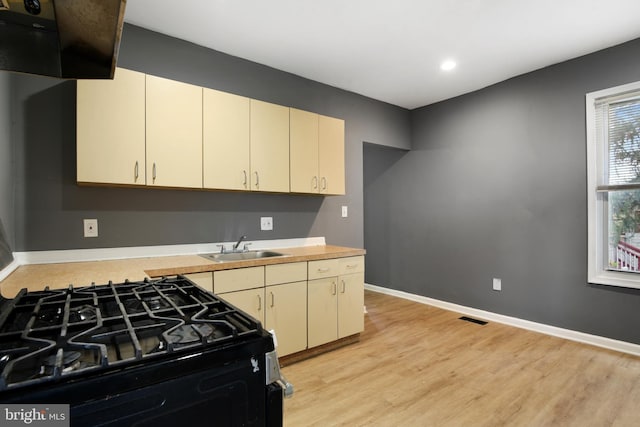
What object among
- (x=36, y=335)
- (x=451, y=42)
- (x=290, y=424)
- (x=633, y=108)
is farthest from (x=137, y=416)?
(x=633, y=108)

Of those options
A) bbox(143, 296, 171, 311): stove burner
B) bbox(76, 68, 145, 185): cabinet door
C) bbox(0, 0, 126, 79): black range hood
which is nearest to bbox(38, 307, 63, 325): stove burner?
bbox(143, 296, 171, 311): stove burner

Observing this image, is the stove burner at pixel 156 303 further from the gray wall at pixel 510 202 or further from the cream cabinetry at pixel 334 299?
the gray wall at pixel 510 202

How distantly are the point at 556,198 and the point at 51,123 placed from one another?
428cm

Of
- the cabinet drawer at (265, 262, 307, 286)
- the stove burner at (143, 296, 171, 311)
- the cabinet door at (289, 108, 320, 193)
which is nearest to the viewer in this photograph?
the stove burner at (143, 296, 171, 311)

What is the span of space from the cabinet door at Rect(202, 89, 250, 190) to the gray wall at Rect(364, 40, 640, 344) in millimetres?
2678

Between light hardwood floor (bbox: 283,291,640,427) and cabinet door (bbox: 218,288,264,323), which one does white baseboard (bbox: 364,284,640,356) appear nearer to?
light hardwood floor (bbox: 283,291,640,427)

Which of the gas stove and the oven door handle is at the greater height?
the gas stove

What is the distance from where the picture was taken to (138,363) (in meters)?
0.63

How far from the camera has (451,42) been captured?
2.75 metres

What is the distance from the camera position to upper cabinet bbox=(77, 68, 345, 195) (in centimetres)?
208

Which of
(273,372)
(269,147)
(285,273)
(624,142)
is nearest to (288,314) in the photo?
(285,273)

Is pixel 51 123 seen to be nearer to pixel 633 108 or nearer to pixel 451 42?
pixel 451 42

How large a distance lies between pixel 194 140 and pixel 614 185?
11.7 ft

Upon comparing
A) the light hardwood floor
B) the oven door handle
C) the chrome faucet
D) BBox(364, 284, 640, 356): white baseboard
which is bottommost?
the light hardwood floor
